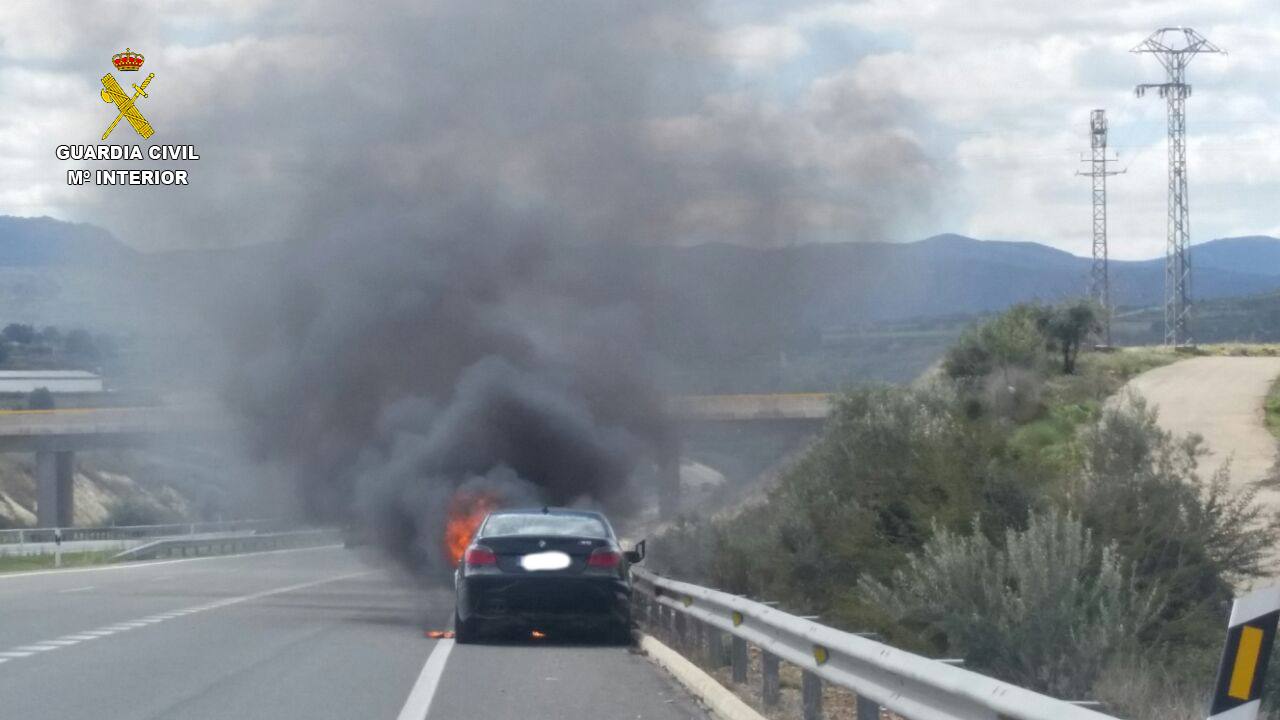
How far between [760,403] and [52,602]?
3060 centimetres

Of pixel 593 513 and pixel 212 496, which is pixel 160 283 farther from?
pixel 212 496

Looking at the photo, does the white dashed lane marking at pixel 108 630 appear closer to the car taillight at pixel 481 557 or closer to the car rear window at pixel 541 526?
the car taillight at pixel 481 557

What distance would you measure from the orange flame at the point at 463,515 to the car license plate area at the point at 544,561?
9.71 metres

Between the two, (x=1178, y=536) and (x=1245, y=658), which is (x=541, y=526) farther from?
(x=1245, y=658)

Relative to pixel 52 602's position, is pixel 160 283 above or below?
above

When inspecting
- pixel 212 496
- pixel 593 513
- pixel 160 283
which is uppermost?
pixel 160 283

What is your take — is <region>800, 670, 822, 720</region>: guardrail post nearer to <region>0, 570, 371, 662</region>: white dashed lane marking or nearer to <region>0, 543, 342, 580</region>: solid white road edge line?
<region>0, 570, 371, 662</region>: white dashed lane marking

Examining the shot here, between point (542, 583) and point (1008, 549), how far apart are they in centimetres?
606

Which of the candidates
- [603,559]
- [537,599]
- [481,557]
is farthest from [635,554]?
[481,557]

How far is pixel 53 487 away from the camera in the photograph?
56031mm

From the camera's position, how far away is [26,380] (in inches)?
3674

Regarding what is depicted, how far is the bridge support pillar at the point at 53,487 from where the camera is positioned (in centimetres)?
5553

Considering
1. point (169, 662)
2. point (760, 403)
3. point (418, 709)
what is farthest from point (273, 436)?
point (418, 709)

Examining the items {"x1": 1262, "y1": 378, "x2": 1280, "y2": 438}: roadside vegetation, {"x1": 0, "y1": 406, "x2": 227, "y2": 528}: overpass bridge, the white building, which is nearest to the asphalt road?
{"x1": 1262, "y1": 378, "x2": 1280, "y2": 438}: roadside vegetation
